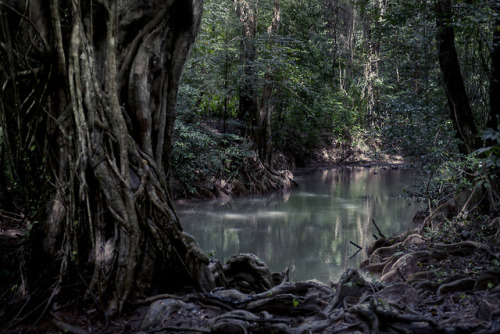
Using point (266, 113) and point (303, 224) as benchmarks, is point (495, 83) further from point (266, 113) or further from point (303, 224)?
point (266, 113)

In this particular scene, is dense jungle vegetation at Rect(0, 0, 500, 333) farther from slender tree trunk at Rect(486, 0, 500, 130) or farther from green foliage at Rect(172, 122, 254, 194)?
green foliage at Rect(172, 122, 254, 194)

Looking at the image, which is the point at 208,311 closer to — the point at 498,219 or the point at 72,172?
the point at 72,172

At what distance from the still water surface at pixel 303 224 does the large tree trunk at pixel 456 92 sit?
2012 millimetres

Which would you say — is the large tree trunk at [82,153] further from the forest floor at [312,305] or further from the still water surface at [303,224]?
the still water surface at [303,224]

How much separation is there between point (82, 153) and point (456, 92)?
Answer: 6.07 metres

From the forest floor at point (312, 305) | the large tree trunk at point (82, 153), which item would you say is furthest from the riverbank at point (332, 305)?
the large tree trunk at point (82, 153)

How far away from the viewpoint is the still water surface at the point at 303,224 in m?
7.66

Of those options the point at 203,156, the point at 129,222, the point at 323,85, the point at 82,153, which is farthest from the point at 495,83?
the point at 323,85

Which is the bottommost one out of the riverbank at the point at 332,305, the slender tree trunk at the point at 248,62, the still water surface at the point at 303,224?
the still water surface at the point at 303,224

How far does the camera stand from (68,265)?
3.35 meters

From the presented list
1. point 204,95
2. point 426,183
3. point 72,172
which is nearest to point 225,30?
point 204,95

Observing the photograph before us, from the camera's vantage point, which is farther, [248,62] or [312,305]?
[248,62]

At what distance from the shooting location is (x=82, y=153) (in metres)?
3.46

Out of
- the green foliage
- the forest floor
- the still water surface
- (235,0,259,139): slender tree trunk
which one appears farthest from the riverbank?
(235,0,259,139): slender tree trunk
